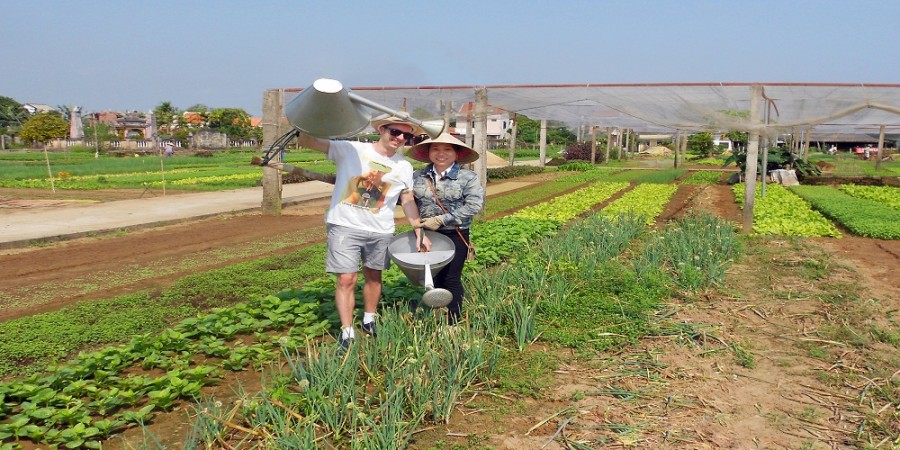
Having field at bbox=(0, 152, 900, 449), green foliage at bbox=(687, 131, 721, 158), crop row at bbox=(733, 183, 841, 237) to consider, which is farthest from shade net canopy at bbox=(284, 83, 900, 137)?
green foliage at bbox=(687, 131, 721, 158)

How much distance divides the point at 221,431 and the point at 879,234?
10236mm

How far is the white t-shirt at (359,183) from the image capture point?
167 inches

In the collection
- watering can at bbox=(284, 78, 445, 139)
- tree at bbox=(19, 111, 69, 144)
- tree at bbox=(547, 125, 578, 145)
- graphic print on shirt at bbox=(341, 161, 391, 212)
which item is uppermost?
tree at bbox=(547, 125, 578, 145)

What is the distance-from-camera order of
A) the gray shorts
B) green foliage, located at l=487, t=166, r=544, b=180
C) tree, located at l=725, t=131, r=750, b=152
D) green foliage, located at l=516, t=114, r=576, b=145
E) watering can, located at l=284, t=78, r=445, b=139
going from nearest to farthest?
watering can, located at l=284, t=78, r=445, b=139
the gray shorts
green foliage, located at l=487, t=166, r=544, b=180
tree, located at l=725, t=131, r=750, b=152
green foliage, located at l=516, t=114, r=576, b=145

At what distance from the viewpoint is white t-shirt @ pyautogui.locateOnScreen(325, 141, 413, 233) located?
424 centimetres

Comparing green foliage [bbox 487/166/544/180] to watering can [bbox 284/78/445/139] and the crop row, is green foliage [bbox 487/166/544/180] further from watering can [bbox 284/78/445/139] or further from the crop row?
watering can [bbox 284/78/445/139]

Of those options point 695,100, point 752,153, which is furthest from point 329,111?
point 695,100

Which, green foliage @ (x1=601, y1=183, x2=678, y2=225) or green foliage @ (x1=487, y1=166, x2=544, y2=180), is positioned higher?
green foliage @ (x1=487, y1=166, x2=544, y2=180)

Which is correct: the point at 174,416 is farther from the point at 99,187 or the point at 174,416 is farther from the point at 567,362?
the point at 99,187

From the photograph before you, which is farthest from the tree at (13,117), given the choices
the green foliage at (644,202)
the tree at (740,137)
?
the green foliage at (644,202)

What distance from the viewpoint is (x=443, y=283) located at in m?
4.66

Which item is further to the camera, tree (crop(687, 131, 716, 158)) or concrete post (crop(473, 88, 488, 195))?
tree (crop(687, 131, 716, 158))

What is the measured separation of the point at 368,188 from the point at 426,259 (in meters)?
0.57

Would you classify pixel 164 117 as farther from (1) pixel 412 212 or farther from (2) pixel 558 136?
(1) pixel 412 212
